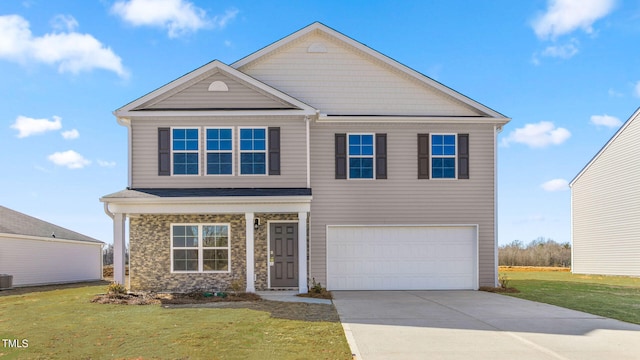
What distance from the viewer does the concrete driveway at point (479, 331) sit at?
8180mm

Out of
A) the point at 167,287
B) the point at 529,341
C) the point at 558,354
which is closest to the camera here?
the point at 558,354

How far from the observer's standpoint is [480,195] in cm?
1789

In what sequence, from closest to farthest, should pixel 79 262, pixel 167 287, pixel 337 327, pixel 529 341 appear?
pixel 529 341 < pixel 337 327 < pixel 167 287 < pixel 79 262

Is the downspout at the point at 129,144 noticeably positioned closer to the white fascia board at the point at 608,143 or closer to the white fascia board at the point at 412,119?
the white fascia board at the point at 412,119

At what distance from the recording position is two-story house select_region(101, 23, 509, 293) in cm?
1645

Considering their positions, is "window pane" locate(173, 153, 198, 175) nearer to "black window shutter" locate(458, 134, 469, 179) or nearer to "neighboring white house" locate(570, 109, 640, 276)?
"black window shutter" locate(458, 134, 469, 179)

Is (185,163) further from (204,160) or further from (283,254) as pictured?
(283,254)

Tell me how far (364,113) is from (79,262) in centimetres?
1910

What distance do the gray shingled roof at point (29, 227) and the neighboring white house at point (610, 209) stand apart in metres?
27.8

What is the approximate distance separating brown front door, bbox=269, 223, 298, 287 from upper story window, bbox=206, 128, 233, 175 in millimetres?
2298

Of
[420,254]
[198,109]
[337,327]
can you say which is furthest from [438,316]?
[198,109]

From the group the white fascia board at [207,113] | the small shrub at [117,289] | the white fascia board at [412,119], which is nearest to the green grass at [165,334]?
the small shrub at [117,289]

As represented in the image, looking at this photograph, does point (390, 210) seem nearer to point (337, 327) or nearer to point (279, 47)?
point (279, 47)

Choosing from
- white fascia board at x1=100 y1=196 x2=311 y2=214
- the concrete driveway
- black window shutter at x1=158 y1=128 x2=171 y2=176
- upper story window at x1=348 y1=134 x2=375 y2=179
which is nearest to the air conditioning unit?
white fascia board at x1=100 y1=196 x2=311 y2=214
